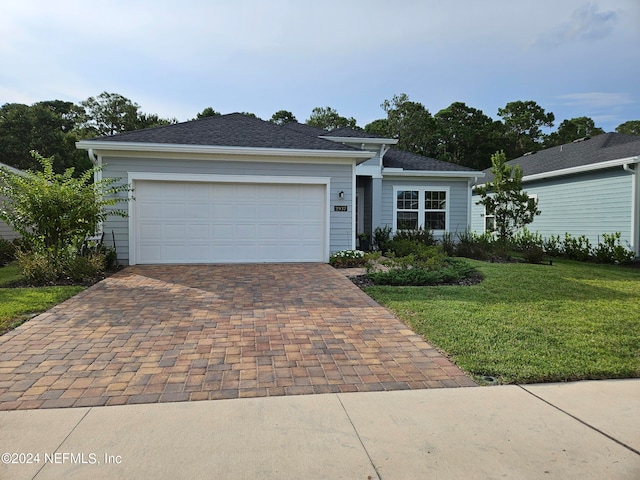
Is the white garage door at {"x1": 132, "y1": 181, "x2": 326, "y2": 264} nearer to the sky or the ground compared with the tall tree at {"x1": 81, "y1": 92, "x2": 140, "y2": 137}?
nearer to the ground

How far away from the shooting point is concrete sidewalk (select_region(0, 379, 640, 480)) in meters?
2.44

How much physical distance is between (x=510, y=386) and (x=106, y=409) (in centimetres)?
332

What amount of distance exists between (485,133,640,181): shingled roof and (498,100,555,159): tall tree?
2203cm

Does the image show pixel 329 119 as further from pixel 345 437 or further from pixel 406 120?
pixel 345 437

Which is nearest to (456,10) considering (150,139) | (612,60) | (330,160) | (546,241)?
(330,160)

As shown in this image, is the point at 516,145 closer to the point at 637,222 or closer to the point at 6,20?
the point at 637,222

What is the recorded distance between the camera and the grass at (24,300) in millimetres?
5563

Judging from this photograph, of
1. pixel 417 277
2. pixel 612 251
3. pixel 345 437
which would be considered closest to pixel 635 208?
pixel 612 251

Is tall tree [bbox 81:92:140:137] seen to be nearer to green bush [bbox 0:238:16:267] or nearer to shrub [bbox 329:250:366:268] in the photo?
green bush [bbox 0:238:16:267]

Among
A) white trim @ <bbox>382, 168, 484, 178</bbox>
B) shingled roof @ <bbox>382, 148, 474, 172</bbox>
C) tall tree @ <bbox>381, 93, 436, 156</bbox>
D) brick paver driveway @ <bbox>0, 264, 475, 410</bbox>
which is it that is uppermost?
tall tree @ <bbox>381, 93, 436, 156</bbox>

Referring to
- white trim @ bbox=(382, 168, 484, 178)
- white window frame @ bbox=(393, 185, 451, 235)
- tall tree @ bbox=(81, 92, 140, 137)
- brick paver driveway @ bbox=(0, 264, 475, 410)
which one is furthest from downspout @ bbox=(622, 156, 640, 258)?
tall tree @ bbox=(81, 92, 140, 137)

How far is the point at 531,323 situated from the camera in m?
5.51

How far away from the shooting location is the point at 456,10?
8914 millimetres

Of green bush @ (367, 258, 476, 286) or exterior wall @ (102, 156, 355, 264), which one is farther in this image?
exterior wall @ (102, 156, 355, 264)
